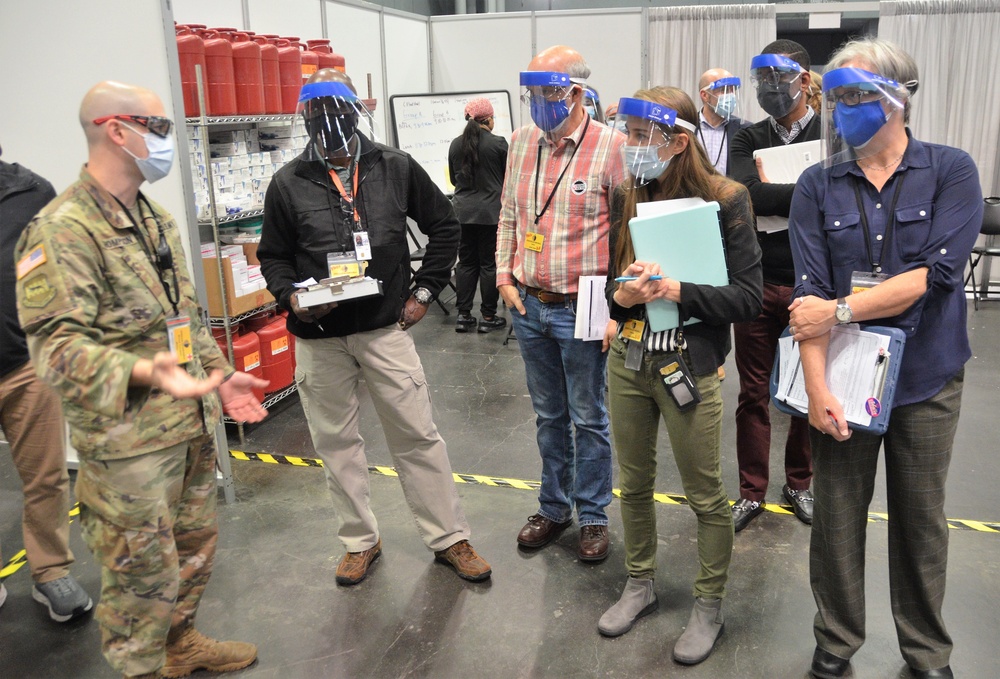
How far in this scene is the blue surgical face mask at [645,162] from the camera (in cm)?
230

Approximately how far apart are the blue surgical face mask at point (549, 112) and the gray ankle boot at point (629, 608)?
159 cm

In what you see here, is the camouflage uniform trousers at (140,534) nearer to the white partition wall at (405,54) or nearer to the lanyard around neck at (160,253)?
the lanyard around neck at (160,253)

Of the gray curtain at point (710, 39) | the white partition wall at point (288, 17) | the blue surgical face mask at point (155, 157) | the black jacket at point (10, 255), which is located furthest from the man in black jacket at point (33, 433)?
the gray curtain at point (710, 39)

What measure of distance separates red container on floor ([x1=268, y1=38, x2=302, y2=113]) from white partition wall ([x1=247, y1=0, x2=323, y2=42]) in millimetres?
833

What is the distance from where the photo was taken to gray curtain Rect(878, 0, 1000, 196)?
718cm

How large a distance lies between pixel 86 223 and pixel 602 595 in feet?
6.68

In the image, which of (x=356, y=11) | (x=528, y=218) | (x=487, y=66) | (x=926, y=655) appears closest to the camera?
(x=926, y=655)

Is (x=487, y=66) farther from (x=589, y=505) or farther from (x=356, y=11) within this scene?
(x=589, y=505)

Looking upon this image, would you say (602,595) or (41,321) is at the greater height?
(41,321)

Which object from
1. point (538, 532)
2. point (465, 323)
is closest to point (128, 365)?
point (538, 532)

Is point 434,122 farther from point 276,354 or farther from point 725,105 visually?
point 725,105

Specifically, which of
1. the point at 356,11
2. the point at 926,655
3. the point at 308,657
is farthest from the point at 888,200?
the point at 356,11

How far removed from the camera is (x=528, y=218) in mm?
2941

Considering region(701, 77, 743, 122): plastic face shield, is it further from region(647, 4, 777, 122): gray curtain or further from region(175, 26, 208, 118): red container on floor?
region(647, 4, 777, 122): gray curtain
